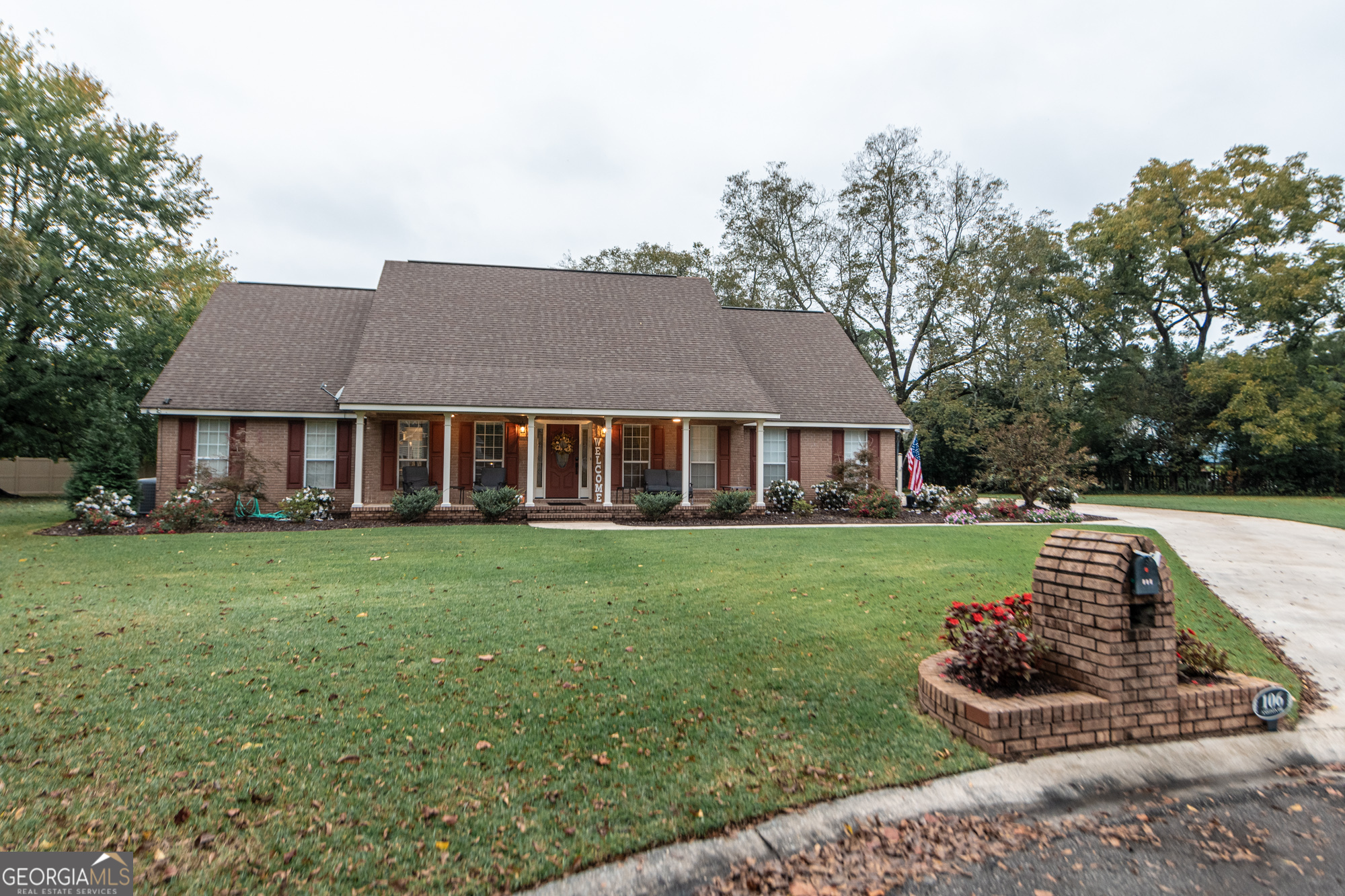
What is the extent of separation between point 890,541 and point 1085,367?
2518 cm

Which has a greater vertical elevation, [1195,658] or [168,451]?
[168,451]

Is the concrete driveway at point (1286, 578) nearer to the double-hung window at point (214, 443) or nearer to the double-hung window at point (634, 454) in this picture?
the double-hung window at point (634, 454)

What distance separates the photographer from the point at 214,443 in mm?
14945

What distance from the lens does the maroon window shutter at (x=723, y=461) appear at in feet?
56.7

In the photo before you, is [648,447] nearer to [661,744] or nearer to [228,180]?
[661,744]

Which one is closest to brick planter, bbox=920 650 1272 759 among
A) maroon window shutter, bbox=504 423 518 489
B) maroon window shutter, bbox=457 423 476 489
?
maroon window shutter, bbox=504 423 518 489

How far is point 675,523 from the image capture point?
14.2 metres

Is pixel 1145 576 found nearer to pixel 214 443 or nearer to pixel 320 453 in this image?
pixel 320 453

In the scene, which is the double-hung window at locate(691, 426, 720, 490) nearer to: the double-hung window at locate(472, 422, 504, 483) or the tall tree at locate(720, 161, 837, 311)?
the double-hung window at locate(472, 422, 504, 483)

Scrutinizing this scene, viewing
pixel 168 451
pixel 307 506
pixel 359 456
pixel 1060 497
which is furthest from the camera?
pixel 1060 497

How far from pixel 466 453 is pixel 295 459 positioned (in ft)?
12.7

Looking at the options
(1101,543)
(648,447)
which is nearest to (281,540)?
(648,447)

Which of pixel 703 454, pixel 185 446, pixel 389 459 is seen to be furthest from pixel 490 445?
pixel 185 446

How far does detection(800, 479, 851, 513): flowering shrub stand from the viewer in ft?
55.4
